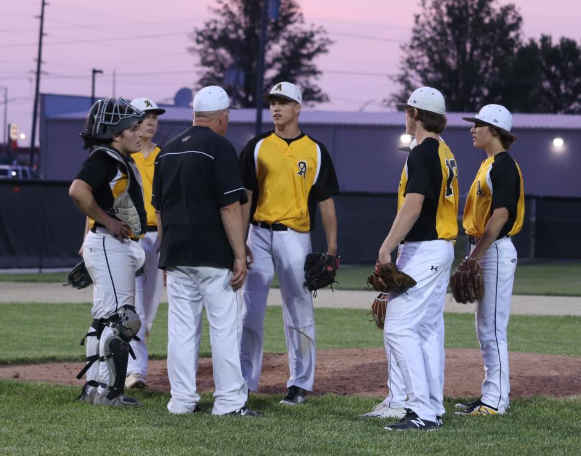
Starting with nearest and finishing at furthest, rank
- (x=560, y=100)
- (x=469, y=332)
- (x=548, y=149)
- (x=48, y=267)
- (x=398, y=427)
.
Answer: (x=398, y=427) → (x=469, y=332) → (x=48, y=267) → (x=548, y=149) → (x=560, y=100)

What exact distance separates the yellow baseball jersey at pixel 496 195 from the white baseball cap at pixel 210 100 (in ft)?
5.95

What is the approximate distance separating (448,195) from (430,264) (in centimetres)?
47

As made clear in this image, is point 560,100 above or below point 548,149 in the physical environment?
above

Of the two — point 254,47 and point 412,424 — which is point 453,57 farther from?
point 412,424

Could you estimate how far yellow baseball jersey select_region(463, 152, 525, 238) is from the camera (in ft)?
21.5

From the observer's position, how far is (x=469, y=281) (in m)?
6.59

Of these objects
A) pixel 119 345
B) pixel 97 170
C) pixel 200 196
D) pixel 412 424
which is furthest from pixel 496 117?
pixel 119 345

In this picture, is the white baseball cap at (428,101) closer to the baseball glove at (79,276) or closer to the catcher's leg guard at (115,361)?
the catcher's leg guard at (115,361)

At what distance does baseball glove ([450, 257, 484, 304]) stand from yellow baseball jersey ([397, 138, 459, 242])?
1.56ft

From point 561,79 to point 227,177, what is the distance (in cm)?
7380

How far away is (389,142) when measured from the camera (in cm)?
4069

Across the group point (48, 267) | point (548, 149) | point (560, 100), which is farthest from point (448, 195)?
point (560, 100)

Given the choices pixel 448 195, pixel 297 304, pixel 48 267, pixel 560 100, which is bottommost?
pixel 48 267

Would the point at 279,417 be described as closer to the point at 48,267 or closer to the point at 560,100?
the point at 48,267
